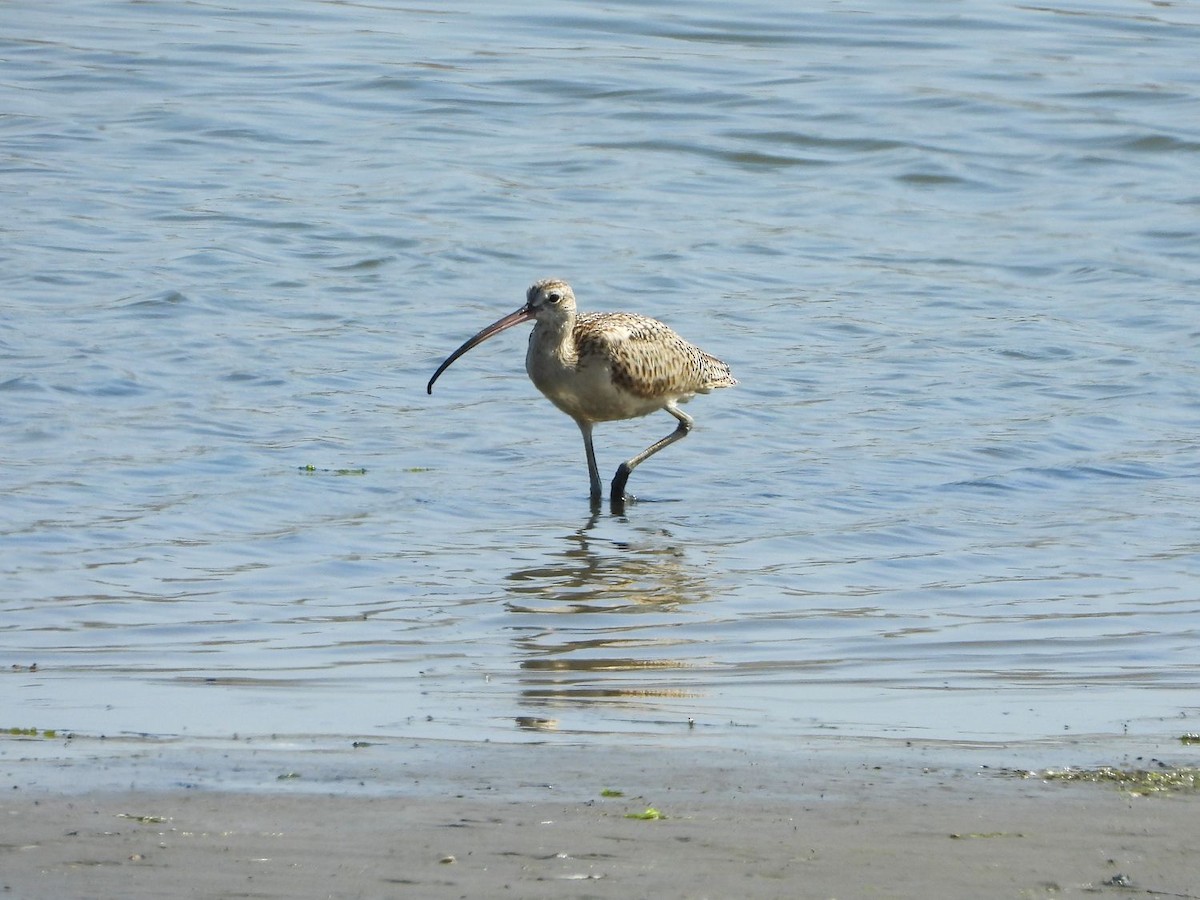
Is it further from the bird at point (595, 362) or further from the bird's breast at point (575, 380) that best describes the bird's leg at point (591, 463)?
the bird's breast at point (575, 380)

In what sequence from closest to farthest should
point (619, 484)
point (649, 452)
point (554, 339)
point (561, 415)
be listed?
point (619, 484)
point (554, 339)
point (649, 452)
point (561, 415)

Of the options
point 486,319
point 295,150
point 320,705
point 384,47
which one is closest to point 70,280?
point 486,319

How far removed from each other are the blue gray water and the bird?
338mm

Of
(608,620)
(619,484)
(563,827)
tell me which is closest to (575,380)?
(619,484)

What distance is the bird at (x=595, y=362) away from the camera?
1030 centimetres

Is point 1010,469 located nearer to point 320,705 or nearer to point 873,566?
point 873,566

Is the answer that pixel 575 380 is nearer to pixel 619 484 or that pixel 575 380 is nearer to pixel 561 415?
pixel 619 484

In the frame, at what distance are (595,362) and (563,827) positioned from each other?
605cm

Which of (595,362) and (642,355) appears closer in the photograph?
(595,362)

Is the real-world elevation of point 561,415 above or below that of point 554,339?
below

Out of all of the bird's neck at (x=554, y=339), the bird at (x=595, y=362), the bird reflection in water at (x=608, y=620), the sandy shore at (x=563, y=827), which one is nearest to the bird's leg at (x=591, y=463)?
the bird at (x=595, y=362)

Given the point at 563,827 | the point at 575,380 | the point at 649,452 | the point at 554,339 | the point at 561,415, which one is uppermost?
the point at 563,827

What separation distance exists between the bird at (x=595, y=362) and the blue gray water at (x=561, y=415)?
34 cm

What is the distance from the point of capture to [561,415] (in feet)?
39.5
